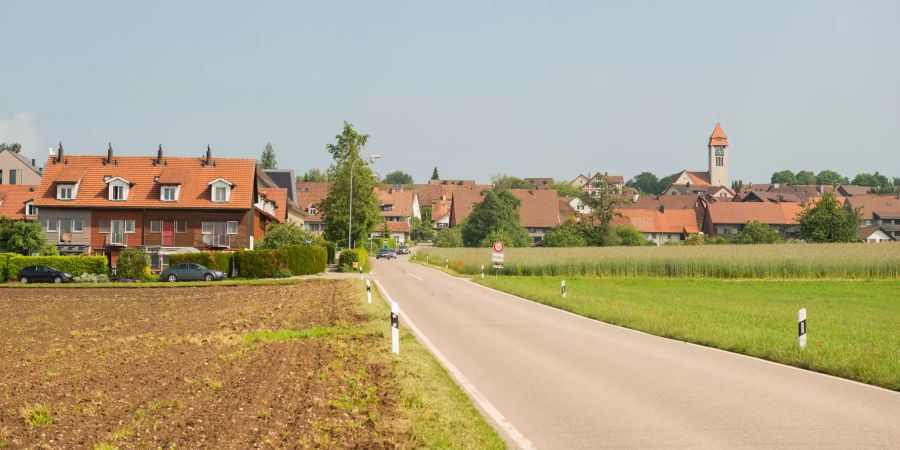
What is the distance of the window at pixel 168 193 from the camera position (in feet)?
212

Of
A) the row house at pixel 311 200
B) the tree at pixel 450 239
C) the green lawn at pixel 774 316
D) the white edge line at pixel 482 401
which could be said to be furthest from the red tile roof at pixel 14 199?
the white edge line at pixel 482 401

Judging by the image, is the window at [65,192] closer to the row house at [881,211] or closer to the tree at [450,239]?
the tree at [450,239]

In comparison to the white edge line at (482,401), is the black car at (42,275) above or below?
above

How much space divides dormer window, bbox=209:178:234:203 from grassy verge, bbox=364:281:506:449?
2057 inches

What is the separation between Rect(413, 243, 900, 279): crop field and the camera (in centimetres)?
5106

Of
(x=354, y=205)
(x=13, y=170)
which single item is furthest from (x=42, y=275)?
(x=13, y=170)

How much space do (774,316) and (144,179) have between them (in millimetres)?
53924

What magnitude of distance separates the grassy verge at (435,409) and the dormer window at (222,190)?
5225cm

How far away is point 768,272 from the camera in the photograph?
51.7 meters

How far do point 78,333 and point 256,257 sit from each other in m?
31.2

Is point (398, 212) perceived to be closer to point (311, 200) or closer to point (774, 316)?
point (311, 200)

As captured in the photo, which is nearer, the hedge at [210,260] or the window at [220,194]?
the hedge at [210,260]

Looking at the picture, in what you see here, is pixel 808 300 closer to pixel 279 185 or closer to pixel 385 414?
pixel 385 414

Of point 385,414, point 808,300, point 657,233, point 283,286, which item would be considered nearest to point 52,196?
point 283,286
